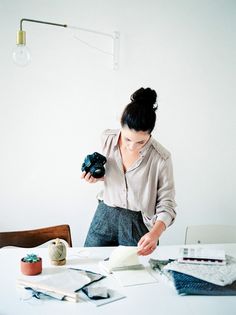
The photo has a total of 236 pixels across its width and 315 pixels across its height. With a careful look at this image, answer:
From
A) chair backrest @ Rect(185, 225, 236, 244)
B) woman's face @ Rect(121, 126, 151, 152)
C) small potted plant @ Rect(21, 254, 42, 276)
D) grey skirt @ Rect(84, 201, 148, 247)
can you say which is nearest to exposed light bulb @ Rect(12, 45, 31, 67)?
woman's face @ Rect(121, 126, 151, 152)

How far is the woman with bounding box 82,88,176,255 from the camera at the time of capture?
175 centimetres

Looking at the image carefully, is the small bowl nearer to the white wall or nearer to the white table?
the white table

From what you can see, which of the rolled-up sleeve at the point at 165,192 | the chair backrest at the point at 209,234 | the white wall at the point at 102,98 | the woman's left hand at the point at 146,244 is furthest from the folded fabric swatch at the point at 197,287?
the white wall at the point at 102,98

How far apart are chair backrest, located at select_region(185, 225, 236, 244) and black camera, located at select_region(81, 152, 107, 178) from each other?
0.80m

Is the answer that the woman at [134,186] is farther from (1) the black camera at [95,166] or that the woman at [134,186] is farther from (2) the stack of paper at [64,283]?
(2) the stack of paper at [64,283]

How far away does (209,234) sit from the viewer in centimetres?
229

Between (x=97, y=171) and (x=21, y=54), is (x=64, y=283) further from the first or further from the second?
(x=21, y=54)

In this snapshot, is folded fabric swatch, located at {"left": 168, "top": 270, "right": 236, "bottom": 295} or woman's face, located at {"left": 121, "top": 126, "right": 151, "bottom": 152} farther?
woman's face, located at {"left": 121, "top": 126, "right": 151, "bottom": 152}

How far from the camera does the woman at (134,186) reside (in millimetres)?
1746

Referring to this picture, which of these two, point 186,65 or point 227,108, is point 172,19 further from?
point 227,108

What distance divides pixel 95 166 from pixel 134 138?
229 mm

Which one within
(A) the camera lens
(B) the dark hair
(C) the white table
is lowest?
(C) the white table

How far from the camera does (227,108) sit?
9.26ft

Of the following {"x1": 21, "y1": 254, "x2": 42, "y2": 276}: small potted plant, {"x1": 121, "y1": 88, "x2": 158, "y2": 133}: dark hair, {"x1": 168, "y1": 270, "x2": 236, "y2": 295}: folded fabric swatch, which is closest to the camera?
{"x1": 168, "y1": 270, "x2": 236, "y2": 295}: folded fabric swatch
